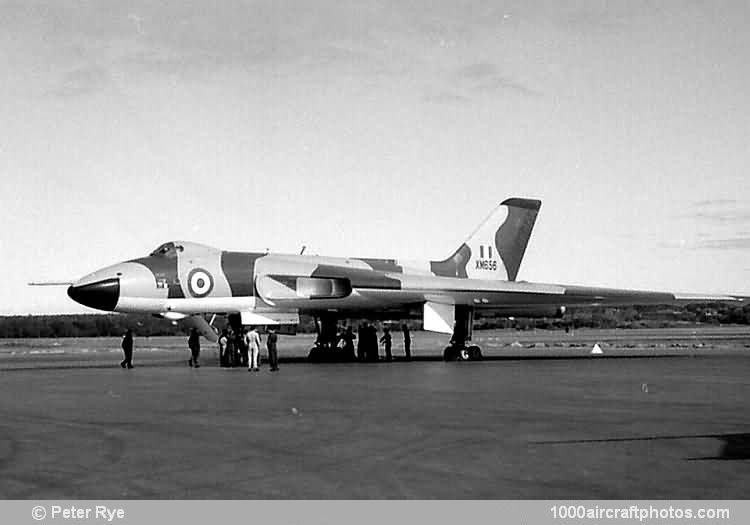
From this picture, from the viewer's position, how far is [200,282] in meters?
24.0

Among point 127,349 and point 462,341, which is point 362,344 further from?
point 127,349

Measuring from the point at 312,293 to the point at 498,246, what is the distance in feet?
27.9

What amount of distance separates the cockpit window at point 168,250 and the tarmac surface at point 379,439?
22.8 feet

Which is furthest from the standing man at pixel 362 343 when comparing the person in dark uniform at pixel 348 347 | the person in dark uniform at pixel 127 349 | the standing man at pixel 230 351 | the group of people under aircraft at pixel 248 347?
the person in dark uniform at pixel 127 349

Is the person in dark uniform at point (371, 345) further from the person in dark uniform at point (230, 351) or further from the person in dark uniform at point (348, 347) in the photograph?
the person in dark uniform at point (230, 351)

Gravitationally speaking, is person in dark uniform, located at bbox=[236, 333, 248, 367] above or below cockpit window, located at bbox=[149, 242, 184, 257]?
below

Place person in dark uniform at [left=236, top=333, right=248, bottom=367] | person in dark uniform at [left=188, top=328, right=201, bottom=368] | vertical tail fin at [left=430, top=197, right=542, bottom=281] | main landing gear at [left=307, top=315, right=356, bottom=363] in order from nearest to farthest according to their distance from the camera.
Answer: person in dark uniform at [left=236, top=333, right=248, bottom=367], person in dark uniform at [left=188, top=328, right=201, bottom=368], main landing gear at [left=307, top=315, right=356, bottom=363], vertical tail fin at [left=430, top=197, right=542, bottom=281]

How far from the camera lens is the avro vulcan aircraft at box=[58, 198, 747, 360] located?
2339cm

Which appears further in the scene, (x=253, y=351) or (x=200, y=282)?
(x=200, y=282)

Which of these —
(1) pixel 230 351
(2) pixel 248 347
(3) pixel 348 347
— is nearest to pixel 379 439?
(2) pixel 248 347

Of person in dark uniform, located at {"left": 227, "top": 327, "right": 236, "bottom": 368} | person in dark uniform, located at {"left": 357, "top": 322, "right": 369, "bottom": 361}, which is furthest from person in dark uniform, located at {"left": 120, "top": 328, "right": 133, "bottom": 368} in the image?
person in dark uniform, located at {"left": 357, "top": 322, "right": 369, "bottom": 361}

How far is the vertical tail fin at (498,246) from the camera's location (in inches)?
1201

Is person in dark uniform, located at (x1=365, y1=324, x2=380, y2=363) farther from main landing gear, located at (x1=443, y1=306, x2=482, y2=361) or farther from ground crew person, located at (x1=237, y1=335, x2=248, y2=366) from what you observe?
ground crew person, located at (x1=237, y1=335, x2=248, y2=366)

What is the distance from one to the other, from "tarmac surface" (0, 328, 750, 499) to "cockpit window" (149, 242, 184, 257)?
6.94 metres
